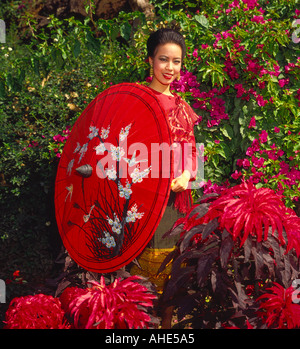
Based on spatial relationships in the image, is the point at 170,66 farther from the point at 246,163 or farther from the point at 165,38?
the point at 246,163

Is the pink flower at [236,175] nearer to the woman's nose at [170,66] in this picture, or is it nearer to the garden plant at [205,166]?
the garden plant at [205,166]

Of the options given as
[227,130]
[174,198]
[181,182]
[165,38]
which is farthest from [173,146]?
[227,130]

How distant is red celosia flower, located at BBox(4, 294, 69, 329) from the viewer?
1853 mm

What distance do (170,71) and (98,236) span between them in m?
1.12

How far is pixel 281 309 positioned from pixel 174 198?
3.19 ft

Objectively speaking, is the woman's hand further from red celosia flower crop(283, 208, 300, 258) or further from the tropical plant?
red celosia flower crop(283, 208, 300, 258)

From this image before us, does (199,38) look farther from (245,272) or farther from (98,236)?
(245,272)

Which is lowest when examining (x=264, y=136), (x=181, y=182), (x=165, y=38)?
(x=181, y=182)

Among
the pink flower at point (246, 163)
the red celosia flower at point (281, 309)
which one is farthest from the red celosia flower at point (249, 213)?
the pink flower at point (246, 163)

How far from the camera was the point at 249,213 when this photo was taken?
6.16 feet

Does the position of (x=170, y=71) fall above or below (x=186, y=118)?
above
